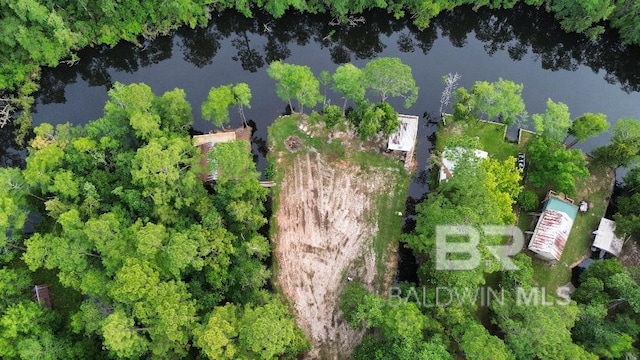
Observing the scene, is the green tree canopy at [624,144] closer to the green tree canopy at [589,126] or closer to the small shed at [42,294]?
the green tree canopy at [589,126]

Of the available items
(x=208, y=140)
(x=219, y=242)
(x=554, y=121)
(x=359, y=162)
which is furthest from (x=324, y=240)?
(x=554, y=121)

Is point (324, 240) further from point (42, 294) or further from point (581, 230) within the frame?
point (42, 294)

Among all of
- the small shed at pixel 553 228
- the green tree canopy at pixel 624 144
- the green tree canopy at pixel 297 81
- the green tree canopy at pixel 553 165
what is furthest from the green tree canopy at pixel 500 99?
the green tree canopy at pixel 297 81

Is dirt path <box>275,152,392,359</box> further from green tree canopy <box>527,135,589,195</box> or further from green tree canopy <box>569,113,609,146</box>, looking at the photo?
green tree canopy <box>569,113,609,146</box>

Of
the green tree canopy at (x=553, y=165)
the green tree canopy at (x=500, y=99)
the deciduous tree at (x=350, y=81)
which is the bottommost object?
the green tree canopy at (x=553, y=165)

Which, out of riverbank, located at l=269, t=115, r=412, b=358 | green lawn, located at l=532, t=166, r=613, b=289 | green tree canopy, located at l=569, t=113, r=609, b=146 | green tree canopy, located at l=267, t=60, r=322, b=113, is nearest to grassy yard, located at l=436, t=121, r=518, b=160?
green tree canopy, located at l=569, t=113, r=609, b=146

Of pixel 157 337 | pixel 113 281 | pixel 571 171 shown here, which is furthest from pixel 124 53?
pixel 571 171
